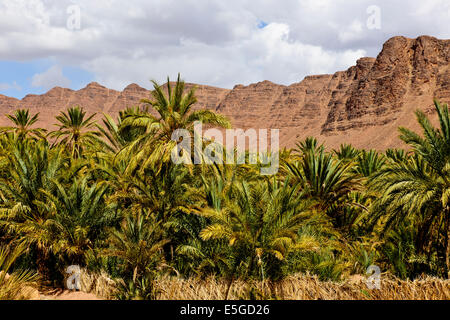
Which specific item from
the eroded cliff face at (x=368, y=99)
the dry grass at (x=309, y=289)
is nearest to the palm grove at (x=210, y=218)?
the dry grass at (x=309, y=289)

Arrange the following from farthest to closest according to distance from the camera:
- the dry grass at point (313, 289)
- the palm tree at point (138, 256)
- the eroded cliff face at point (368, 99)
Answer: the eroded cliff face at point (368, 99) < the palm tree at point (138, 256) < the dry grass at point (313, 289)

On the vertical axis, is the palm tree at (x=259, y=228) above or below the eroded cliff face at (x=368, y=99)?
below

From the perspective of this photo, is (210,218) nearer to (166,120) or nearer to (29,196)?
(166,120)

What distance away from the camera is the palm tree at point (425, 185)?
992 cm

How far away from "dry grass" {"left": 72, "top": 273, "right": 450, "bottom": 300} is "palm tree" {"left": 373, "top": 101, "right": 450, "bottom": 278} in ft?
5.79

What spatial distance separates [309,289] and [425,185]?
4.15m

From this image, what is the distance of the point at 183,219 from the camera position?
429 inches

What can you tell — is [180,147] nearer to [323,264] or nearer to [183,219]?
[183,219]

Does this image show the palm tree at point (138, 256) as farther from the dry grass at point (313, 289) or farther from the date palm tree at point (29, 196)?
the date palm tree at point (29, 196)

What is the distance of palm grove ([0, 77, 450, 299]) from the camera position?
9.39m

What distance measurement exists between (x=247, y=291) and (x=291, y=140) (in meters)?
130

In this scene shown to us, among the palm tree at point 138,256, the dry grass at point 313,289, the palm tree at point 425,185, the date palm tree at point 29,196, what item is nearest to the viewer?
the dry grass at point 313,289

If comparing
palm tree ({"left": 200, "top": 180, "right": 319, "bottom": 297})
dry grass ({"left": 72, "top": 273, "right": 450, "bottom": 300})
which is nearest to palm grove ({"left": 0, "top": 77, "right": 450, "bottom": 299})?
palm tree ({"left": 200, "top": 180, "right": 319, "bottom": 297})

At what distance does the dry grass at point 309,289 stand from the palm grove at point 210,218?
265 millimetres
